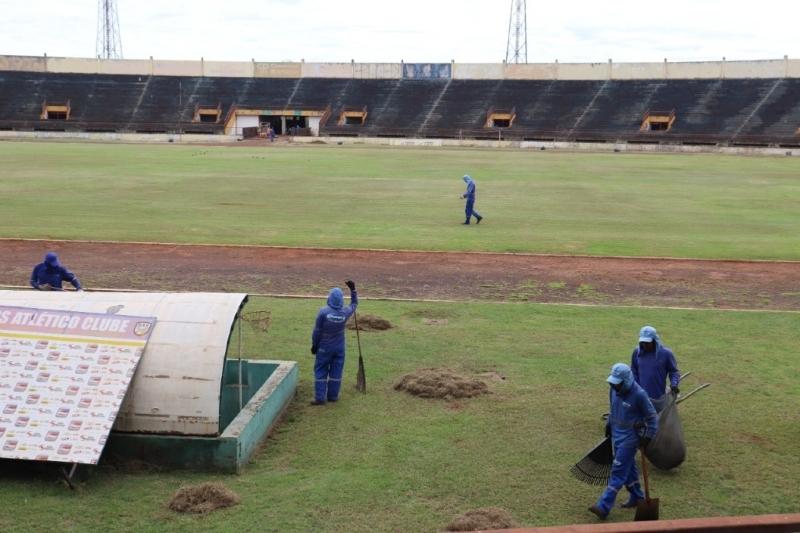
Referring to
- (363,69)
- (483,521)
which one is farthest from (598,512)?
(363,69)

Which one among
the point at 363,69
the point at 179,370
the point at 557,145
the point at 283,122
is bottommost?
the point at 179,370

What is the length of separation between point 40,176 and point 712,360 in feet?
112

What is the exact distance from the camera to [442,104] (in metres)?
84.8

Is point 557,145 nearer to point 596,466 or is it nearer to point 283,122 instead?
point 283,122

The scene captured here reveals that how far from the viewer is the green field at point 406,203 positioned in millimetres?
24781

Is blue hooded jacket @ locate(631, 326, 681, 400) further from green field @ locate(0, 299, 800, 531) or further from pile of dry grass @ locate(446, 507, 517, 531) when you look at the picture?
pile of dry grass @ locate(446, 507, 517, 531)

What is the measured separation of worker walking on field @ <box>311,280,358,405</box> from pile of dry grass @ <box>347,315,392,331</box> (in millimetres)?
3612

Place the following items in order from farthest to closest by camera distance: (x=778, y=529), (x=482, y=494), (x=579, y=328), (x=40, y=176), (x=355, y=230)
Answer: (x=40, y=176) → (x=355, y=230) → (x=579, y=328) → (x=482, y=494) → (x=778, y=529)

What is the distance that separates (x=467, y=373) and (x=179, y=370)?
482cm

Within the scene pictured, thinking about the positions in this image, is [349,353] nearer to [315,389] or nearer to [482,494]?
[315,389]

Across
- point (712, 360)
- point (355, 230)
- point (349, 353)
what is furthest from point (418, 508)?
point (355, 230)

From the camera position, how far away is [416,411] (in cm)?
1163

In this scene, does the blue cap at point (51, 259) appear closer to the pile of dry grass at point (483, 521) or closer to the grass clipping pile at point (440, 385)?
the grass clipping pile at point (440, 385)

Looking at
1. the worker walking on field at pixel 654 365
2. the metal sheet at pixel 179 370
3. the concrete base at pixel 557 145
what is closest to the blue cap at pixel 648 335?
the worker walking on field at pixel 654 365
